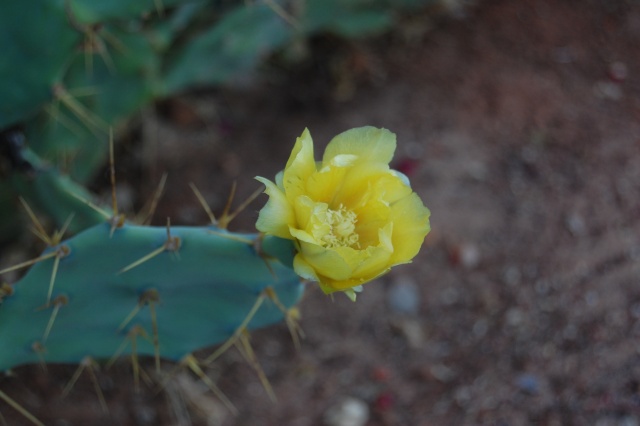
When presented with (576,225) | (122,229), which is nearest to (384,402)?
(576,225)

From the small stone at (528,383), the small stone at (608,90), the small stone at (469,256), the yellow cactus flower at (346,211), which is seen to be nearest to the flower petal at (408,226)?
the yellow cactus flower at (346,211)

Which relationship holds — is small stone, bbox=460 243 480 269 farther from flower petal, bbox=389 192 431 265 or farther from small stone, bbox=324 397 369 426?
flower petal, bbox=389 192 431 265

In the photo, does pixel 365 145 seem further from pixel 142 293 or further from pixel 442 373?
pixel 442 373

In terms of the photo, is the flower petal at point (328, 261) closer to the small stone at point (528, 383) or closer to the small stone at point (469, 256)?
the small stone at point (528, 383)

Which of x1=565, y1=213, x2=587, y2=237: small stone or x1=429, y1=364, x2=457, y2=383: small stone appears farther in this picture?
x1=565, y1=213, x2=587, y2=237: small stone

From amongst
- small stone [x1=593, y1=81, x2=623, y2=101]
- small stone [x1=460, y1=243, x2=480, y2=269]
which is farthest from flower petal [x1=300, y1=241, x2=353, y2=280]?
small stone [x1=593, y1=81, x2=623, y2=101]

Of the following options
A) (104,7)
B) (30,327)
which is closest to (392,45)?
(104,7)

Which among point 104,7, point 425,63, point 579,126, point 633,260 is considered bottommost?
point 633,260

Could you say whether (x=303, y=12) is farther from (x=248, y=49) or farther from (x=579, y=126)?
(x=579, y=126)
